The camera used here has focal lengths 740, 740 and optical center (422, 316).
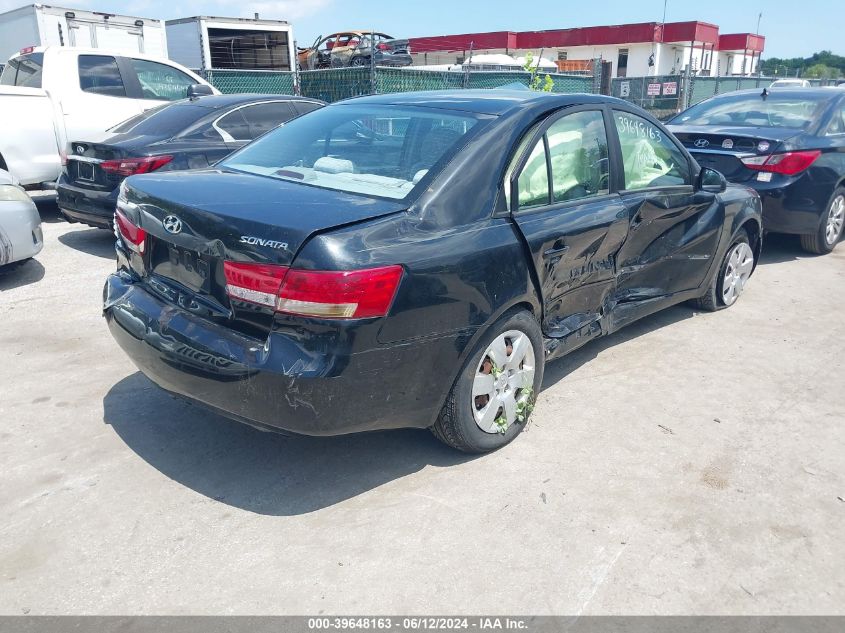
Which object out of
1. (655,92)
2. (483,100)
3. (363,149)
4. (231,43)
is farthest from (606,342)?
(655,92)

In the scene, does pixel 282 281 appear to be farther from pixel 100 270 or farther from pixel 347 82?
pixel 347 82

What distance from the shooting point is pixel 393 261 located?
289 centimetres

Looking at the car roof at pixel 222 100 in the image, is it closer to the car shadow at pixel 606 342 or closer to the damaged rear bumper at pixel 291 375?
the car shadow at pixel 606 342

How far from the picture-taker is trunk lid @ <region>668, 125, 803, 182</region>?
23.5ft

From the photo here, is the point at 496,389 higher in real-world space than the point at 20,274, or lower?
higher

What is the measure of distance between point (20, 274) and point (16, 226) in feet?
2.47

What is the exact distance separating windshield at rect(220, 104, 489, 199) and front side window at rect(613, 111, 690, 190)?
1.22 m

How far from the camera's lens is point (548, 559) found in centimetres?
283

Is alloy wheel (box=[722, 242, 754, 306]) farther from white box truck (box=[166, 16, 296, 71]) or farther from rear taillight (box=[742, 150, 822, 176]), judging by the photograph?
white box truck (box=[166, 16, 296, 71])

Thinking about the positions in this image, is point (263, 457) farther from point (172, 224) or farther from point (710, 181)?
point (710, 181)

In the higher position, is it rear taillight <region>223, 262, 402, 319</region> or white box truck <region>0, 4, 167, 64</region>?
white box truck <region>0, 4, 167, 64</region>

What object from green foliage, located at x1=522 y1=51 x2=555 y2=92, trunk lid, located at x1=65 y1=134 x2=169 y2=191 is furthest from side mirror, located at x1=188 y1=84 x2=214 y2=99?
green foliage, located at x1=522 y1=51 x2=555 y2=92

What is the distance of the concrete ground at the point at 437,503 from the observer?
2650mm

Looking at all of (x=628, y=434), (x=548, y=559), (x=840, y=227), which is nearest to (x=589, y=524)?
(x=548, y=559)
